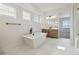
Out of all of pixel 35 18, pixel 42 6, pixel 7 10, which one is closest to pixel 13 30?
pixel 7 10

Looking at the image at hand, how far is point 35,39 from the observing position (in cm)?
194

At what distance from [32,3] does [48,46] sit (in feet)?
3.50

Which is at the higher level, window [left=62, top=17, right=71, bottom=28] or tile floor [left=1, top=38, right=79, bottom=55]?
window [left=62, top=17, right=71, bottom=28]

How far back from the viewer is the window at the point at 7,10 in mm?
1749

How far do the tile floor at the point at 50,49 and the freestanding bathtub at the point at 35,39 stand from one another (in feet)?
0.30

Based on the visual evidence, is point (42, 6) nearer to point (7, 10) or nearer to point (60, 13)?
point (60, 13)

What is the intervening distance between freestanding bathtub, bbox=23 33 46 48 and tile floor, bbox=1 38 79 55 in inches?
3.6

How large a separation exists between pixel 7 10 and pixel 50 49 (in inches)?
51.9

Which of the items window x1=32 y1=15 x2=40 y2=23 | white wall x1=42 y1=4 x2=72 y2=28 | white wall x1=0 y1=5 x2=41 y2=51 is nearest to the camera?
white wall x1=0 y1=5 x2=41 y2=51

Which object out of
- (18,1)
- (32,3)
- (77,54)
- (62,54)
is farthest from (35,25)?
(77,54)

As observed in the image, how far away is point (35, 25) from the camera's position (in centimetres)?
196

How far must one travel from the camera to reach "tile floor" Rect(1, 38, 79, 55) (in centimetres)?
176

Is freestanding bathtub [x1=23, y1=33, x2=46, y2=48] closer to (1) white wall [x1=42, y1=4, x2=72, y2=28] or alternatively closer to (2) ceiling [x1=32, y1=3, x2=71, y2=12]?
(1) white wall [x1=42, y1=4, x2=72, y2=28]

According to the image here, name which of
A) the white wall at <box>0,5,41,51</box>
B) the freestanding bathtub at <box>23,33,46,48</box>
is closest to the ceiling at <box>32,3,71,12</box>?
the white wall at <box>0,5,41,51</box>
